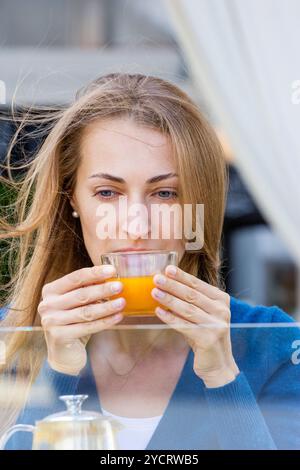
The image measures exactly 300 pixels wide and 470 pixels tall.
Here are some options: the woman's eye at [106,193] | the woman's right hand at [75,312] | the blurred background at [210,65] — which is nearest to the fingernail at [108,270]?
the woman's right hand at [75,312]

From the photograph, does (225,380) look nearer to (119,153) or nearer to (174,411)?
(174,411)

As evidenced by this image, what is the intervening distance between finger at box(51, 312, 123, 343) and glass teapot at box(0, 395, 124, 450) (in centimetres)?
16

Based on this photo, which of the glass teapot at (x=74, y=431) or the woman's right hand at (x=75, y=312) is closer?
the glass teapot at (x=74, y=431)

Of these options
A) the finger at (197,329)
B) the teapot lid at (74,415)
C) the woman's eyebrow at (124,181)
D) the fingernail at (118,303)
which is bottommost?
the teapot lid at (74,415)

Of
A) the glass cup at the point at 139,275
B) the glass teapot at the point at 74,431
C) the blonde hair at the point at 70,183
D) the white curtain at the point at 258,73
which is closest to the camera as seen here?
the glass teapot at the point at 74,431

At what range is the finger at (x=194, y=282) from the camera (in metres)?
1.15

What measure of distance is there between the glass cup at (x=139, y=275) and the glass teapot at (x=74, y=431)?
17 centimetres

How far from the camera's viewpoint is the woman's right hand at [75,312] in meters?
1.15

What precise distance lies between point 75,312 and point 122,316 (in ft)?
0.21

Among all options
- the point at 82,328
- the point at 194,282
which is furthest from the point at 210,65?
the point at 82,328

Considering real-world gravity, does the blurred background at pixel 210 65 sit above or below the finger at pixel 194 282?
above

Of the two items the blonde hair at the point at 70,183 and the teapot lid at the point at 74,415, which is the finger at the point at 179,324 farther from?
the teapot lid at the point at 74,415

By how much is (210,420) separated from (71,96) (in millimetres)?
518

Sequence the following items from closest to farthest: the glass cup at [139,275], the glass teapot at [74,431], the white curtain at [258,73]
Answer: the glass teapot at [74,431], the glass cup at [139,275], the white curtain at [258,73]
